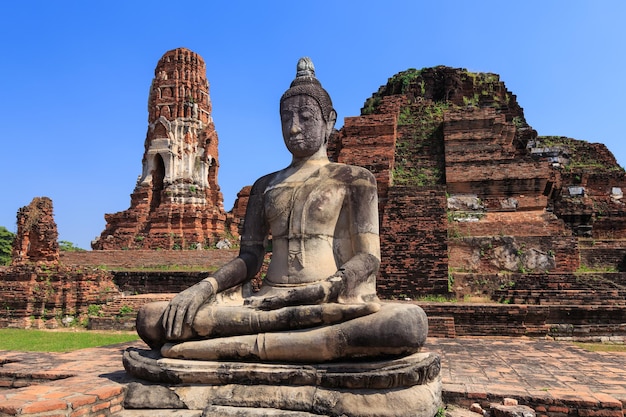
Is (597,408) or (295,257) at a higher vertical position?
(295,257)

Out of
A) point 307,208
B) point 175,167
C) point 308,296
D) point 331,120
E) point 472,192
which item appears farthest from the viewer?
point 175,167

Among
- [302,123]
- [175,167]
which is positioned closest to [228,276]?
[302,123]

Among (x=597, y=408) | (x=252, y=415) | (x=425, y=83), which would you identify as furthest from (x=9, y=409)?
(x=425, y=83)

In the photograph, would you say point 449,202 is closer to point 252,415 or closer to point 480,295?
point 480,295

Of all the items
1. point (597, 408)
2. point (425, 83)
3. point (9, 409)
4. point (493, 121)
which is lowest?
point (597, 408)

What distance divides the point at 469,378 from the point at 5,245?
39517 mm

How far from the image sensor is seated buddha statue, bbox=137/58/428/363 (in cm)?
362

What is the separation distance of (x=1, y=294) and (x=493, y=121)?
15.0 m

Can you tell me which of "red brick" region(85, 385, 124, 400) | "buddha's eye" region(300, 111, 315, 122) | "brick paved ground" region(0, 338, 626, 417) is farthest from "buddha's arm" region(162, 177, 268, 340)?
"buddha's eye" region(300, 111, 315, 122)

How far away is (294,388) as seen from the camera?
3.53m

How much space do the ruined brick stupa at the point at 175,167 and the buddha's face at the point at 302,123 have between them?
63.1ft

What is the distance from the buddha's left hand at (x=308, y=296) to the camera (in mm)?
3816

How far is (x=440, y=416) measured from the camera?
378 cm

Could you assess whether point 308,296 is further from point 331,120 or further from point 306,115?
point 331,120
